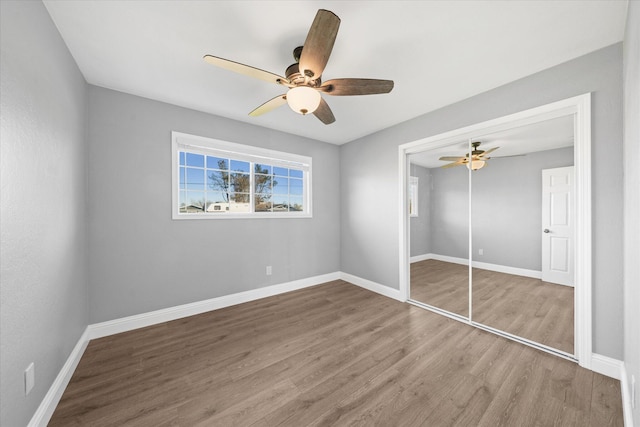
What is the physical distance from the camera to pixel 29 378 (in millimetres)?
1272

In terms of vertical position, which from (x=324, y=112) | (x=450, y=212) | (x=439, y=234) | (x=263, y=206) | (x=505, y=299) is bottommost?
(x=505, y=299)

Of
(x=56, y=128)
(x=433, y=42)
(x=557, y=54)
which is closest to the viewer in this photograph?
(x=56, y=128)

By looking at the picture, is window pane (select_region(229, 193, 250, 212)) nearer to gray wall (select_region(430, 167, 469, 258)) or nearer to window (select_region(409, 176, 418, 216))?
window (select_region(409, 176, 418, 216))

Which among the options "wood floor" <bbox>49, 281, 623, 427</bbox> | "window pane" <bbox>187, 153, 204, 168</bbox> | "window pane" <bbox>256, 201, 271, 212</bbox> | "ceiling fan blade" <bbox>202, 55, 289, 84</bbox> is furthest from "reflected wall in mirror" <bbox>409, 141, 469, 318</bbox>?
"window pane" <bbox>187, 153, 204, 168</bbox>

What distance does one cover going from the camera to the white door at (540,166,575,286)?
2.17 metres

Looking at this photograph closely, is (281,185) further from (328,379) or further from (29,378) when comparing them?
(29,378)

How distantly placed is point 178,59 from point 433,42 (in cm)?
219

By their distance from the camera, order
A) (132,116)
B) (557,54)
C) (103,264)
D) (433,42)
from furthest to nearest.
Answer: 1. (132,116)
2. (103,264)
3. (557,54)
4. (433,42)

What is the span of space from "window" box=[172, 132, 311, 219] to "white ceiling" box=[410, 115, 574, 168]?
2.31 meters

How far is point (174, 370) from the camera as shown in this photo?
1930mm

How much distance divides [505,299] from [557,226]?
1.11m

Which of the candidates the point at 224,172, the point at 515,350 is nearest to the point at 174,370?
the point at 224,172

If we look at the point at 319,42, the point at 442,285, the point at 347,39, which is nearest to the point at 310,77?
the point at 319,42

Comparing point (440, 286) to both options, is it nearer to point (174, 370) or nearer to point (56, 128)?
point (174, 370)
